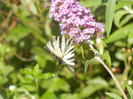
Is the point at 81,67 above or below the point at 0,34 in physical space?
below

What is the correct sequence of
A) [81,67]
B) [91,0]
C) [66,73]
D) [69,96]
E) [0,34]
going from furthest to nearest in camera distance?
[0,34] < [81,67] < [66,73] < [69,96] < [91,0]

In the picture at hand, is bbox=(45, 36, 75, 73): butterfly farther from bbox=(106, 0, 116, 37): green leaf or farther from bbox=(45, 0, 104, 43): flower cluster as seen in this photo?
bbox=(106, 0, 116, 37): green leaf

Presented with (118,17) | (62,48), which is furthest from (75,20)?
(118,17)

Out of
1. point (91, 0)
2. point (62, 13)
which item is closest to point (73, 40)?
point (62, 13)

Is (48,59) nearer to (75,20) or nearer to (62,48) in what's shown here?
(62,48)

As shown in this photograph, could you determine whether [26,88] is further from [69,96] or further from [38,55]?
[38,55]

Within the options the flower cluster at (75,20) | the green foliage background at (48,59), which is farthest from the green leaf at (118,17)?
the flower cluster at (75,20)
